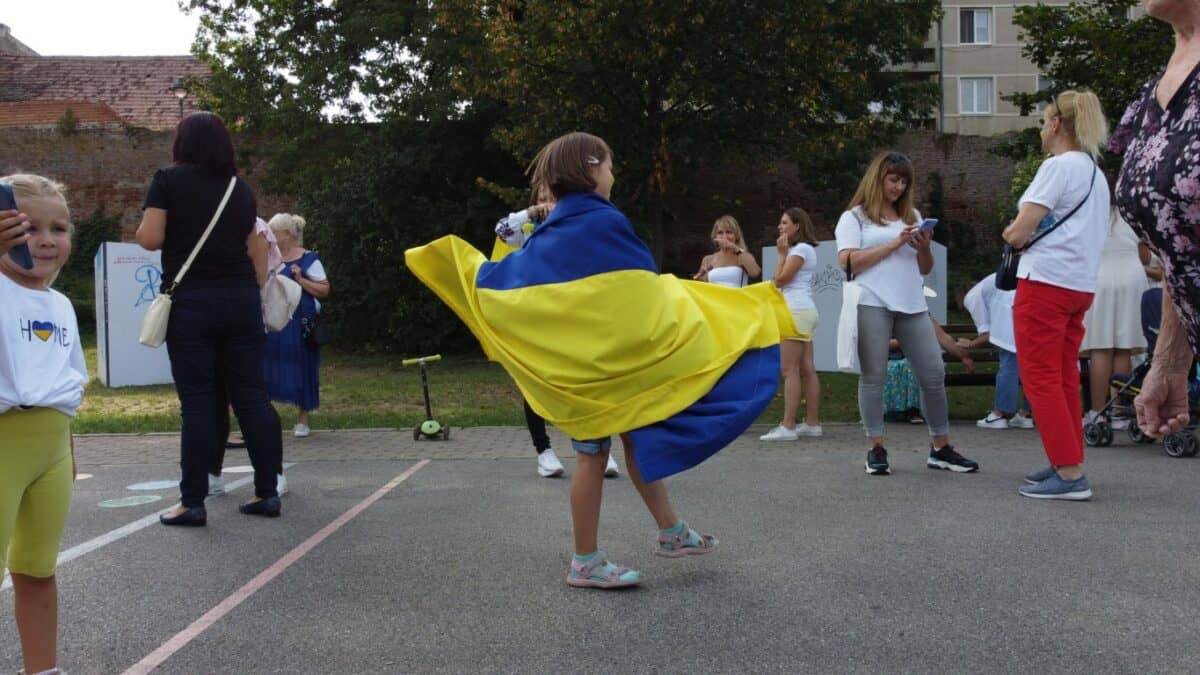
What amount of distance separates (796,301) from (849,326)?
2.00 meters

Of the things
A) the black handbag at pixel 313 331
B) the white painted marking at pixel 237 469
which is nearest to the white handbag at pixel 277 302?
the white painted marking at pixel 237 469

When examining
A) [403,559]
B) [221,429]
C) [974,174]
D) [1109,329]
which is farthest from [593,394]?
[974,174]

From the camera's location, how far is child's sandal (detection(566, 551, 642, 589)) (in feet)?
13.4

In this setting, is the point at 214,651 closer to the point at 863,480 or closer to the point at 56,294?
the point at 56,294

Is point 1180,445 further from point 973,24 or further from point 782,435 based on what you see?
point 973,24

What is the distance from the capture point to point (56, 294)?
10.0ft

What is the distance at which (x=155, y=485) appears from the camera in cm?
687

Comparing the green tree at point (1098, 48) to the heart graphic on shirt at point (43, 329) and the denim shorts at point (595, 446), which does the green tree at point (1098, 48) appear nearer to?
the denim shorts at point (595, 446)

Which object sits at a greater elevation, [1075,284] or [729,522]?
[1075,284]

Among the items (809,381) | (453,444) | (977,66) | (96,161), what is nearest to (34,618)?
(453,444)

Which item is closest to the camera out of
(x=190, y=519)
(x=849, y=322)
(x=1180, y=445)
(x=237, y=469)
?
(x=190, y=519)

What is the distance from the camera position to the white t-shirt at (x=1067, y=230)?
569 centimetres

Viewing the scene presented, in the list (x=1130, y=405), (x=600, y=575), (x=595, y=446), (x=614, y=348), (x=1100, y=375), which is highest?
(x=614, y=348)

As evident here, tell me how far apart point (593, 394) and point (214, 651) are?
5.15 feet
